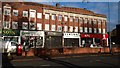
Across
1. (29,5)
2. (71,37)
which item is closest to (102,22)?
(71,37)

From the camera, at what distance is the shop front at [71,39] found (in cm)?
6002

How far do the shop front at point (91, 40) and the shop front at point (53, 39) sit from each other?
7958 millimetres

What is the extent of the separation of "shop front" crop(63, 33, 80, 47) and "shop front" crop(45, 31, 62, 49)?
1611 millimetres

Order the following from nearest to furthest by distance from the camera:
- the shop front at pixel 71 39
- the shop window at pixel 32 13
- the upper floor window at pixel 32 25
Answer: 1. the upper floor window at pixel 32 25
2. the shop window at pixel 32 13
3. the shop front at pixel 71 39

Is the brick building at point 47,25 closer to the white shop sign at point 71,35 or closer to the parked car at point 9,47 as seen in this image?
the white shop sign at point 71,35

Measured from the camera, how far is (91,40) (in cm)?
6781

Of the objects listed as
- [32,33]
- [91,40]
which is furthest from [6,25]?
[91,40]

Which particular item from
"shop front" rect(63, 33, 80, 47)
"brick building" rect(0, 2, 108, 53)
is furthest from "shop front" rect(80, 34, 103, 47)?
"shop front" rect(63, 33, 80, 47)

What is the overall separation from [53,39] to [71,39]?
223 inches

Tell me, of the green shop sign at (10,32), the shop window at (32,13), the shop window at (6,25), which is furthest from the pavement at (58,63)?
the shop window at (32,13)

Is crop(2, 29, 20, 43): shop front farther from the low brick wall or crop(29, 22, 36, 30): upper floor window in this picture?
the low brick wall

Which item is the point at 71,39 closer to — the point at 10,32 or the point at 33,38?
the point at 33,38

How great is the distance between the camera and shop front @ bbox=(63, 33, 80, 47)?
60.0 meters

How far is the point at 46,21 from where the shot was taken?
5812 cm
